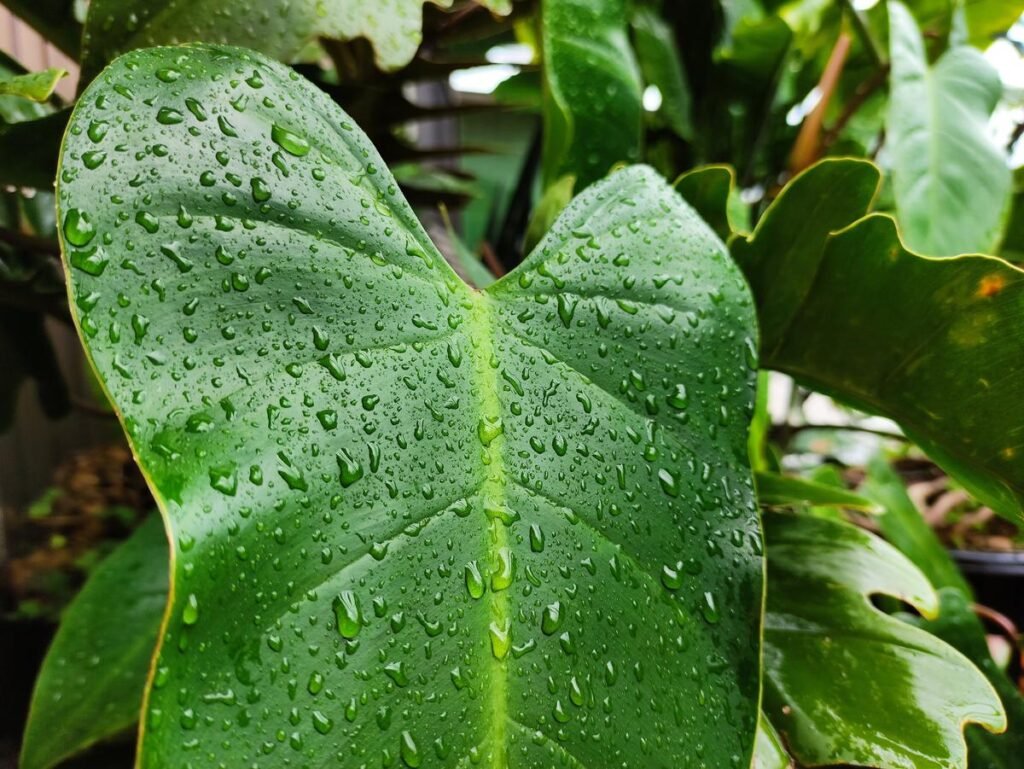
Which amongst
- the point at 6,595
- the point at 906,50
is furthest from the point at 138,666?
the point at 906,50

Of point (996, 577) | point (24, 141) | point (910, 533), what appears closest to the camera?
point (24, 141)

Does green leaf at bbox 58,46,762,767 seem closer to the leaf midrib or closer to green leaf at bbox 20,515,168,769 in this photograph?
the leaf midrib

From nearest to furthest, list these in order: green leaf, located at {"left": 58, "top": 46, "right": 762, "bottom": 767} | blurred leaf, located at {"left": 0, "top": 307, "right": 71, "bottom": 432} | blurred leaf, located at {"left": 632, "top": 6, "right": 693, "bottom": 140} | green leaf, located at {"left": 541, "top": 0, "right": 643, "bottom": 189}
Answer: green leaf, located at {"left": 58, "top": 46, "right": 762, "bottom": 767}
green leaf, located at {"left": 541, "top": 0, "right": 643, "bottom": 189}
blurred leaf, located at {"left": 0, "top": 307, "right": 71, "bottom": 432}
blurred leaf, located at {"left": 632, "top": 6, "right": 693, "bottom": 140}

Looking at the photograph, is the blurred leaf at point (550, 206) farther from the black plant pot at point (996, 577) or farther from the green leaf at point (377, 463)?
the black plant pot at point (996, 577)

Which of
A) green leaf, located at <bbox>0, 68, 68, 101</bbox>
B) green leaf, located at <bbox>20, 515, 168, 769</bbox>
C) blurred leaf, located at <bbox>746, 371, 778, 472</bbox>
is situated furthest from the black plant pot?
green leaf, located at <bbox>0, 68, 68, 101</bbox>

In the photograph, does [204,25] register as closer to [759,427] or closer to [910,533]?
[759,427]

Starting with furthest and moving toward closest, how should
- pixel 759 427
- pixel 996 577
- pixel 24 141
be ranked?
pixel 996 577, pixel 759 427, pixel 24 141

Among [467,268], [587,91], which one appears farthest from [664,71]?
[467,268]
